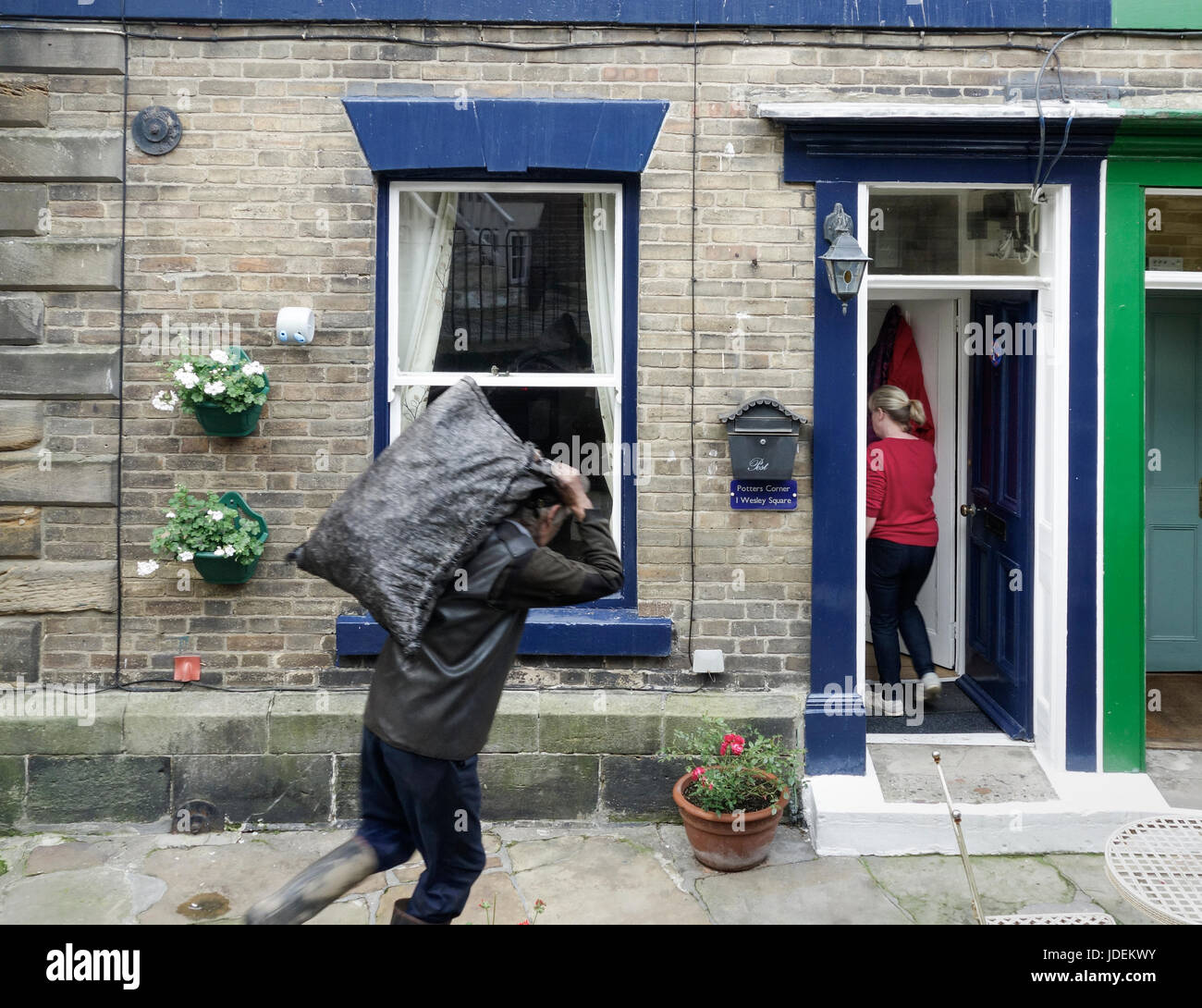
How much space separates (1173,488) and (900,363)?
76.1 inches

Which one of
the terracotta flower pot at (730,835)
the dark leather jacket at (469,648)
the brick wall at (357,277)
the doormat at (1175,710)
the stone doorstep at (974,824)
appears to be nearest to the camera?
the dark leather jacket at (469,648)

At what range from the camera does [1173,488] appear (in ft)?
24.7

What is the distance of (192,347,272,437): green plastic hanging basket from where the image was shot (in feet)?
18.6

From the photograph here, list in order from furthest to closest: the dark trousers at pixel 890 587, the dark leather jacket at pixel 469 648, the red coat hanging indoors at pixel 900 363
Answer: the red coat hanging indoors at pixel 900 363 < the dark trousers at pixel 890 587 < the dark leather jacket at pixel 469 648

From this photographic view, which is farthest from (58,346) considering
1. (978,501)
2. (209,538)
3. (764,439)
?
(978,501)

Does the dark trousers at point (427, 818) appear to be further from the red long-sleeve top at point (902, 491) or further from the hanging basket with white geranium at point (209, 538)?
the red long-sleeve top at point (902, 491)

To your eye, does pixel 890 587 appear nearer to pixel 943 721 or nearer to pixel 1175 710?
pixel 943 721

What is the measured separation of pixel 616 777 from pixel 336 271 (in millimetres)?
2847

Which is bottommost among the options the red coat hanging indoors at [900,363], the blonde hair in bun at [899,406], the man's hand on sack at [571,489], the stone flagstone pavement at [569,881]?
the stone flagstone pavement at [569,881]

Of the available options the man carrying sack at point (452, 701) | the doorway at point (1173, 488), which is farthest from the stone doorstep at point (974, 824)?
the man carrying sack at point (452, 701)

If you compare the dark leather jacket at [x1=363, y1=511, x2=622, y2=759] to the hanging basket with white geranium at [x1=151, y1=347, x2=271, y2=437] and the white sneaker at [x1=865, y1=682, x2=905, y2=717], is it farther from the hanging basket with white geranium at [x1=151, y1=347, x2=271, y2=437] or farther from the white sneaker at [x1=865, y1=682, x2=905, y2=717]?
the white sneaker at [x1=865, y1=682, x2=905, y2=717]

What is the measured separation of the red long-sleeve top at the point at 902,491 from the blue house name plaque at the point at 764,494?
0.90m

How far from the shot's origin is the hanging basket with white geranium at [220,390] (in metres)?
5.59

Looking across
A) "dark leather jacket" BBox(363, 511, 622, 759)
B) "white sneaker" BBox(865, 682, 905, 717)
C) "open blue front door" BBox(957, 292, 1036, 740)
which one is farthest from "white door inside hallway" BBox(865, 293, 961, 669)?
"dark leather jacket" BBox(363, 511, 622, 759)
